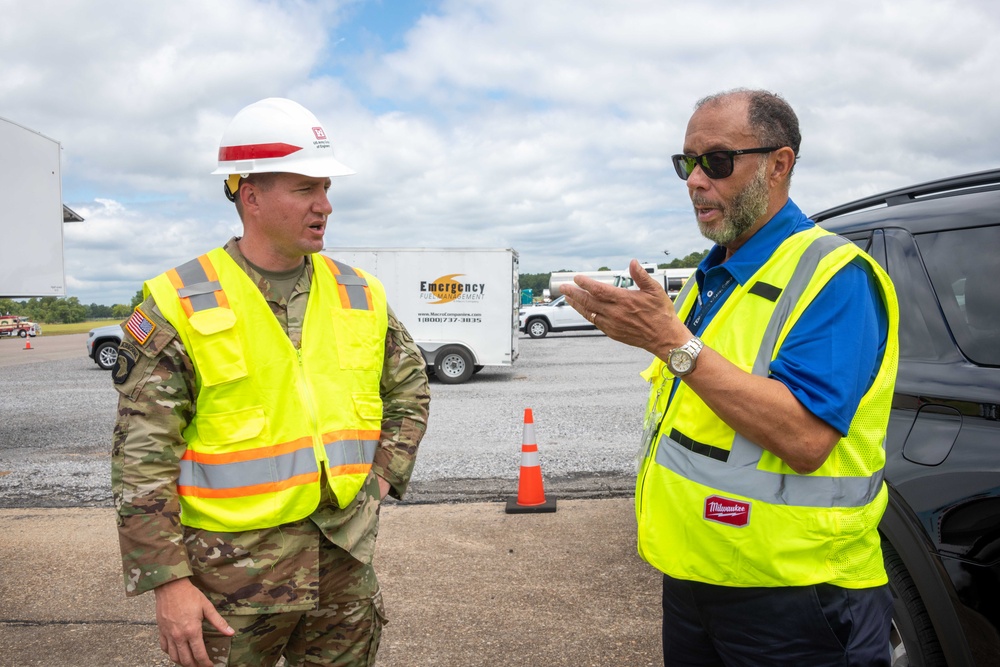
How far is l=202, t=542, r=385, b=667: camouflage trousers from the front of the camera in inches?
86.9

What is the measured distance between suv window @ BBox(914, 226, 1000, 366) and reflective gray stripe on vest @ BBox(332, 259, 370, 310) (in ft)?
→ 6.54

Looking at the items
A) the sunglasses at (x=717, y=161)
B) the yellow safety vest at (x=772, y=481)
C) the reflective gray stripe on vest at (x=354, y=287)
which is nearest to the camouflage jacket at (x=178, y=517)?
the reflective gray stripe on vest at (x=354, y=287)

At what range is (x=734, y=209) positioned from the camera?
198cm

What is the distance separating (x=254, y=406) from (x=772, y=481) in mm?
1330

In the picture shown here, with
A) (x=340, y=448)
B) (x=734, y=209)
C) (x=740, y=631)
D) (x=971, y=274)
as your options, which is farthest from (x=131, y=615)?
(x=971, y=274)

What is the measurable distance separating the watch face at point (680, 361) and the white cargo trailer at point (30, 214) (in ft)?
29.4

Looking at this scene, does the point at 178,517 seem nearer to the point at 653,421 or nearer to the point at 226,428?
the point at 226,428

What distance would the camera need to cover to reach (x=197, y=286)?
211cm

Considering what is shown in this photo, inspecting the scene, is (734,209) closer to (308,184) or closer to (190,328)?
(308,184)

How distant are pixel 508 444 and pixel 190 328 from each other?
23.0 feet

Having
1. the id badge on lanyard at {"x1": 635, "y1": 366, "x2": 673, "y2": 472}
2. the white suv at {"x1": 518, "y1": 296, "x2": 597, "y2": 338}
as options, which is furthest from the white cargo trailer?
the white suv at {"x1": 518, "y1": 296, "x2": 597, "y2": 338}

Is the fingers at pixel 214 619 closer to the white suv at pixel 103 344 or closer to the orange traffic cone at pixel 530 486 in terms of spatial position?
the orange traffic cone at pixel 530 486

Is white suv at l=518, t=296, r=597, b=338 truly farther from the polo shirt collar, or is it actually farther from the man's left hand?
the man's left hand

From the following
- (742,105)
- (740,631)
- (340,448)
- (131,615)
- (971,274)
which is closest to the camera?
(740,631)
